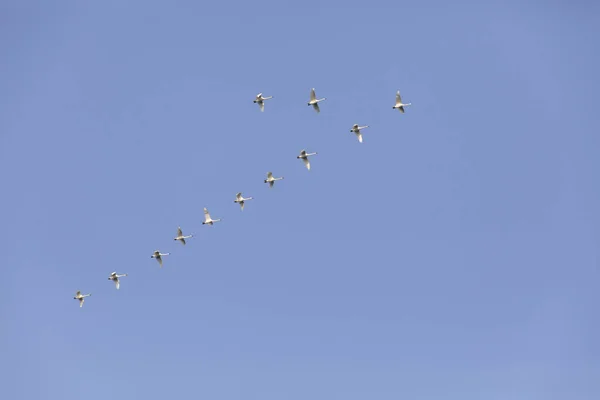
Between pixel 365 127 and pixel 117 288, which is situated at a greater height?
pixel 365 127

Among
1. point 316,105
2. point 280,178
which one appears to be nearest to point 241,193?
point 280,178

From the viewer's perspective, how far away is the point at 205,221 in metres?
199

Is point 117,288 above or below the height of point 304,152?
below

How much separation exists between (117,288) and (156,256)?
835cm

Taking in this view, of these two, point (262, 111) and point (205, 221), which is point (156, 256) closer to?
point (205, 221)

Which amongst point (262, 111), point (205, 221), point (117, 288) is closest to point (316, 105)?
point (262, 111)

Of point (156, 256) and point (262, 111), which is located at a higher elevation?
point (262, 111)

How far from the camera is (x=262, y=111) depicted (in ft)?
629

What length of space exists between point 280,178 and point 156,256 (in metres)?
24.3

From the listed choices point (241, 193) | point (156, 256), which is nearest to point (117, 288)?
point (156, 256)

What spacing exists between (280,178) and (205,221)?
14579 mm

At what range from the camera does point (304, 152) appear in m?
195

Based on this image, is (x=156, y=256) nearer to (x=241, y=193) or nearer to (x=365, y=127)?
(x=241, y=193)

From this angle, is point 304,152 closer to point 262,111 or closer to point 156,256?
point 262,111
